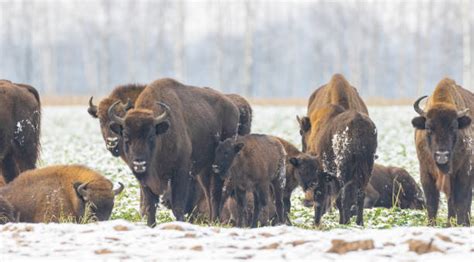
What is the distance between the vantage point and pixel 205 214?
562 inches

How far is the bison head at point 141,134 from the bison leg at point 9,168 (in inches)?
130

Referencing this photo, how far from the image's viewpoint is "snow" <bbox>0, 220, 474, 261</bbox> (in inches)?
299

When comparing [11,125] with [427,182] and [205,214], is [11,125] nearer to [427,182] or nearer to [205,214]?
[205,214]

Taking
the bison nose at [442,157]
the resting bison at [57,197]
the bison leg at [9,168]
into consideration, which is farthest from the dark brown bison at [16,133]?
the bison nose at [442,157]

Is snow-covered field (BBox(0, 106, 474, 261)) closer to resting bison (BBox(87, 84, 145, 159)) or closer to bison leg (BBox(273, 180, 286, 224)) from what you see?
bison leg (BBox(273, 180, 286, 224))

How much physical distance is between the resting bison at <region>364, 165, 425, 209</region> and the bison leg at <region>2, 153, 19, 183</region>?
272 inches

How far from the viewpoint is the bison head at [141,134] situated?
37.2ft

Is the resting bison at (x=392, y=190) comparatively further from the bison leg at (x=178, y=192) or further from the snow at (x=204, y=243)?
the snow at (x=204, y=243)

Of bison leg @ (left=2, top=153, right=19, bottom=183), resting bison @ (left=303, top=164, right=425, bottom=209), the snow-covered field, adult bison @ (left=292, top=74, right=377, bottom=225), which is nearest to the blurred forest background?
resting bison @ (left=303, top=164, right=425, bottom=209)

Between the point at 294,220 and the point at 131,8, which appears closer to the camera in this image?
the point at 294,220

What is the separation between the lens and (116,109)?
1418cm

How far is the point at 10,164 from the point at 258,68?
98.6 meters

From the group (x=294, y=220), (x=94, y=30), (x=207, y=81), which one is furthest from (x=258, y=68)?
(x=294, y=220)

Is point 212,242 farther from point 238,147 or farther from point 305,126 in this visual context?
point 305,126
